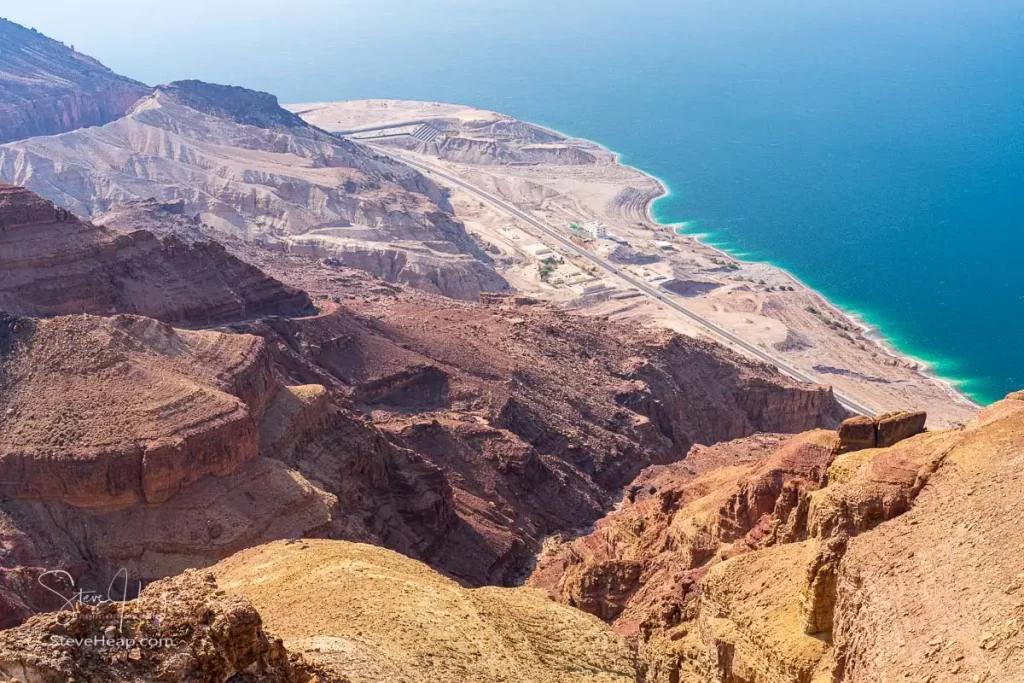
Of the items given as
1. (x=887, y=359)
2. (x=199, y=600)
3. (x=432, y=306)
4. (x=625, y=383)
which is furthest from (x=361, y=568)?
(x=887, y=359)

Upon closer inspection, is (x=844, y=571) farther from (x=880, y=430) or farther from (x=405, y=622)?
(x=405, y=622)

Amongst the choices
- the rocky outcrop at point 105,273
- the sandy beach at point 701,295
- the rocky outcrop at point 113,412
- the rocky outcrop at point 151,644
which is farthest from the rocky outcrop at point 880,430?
the sandy beach at point 701,295

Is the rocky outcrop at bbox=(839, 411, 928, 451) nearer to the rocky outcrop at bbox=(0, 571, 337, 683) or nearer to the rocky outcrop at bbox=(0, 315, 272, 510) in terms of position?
the rocky outcrop at bbox=(0, 571, 337, 683)

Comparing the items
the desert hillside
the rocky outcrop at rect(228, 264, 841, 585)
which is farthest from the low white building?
the rocky outcrop at rect(228, 264, 841, 585)

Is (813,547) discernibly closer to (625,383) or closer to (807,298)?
(625,383)

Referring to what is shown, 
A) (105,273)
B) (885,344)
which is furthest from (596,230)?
(105,273)

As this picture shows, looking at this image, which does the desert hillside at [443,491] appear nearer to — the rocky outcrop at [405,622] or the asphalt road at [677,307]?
the rocky outcrop at [405,622]
